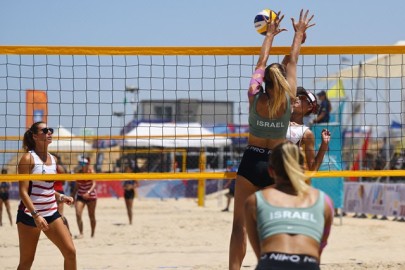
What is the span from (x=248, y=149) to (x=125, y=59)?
2.04 m

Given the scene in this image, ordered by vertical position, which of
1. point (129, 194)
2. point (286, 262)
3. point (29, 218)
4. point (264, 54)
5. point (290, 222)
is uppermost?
point (264, 54)

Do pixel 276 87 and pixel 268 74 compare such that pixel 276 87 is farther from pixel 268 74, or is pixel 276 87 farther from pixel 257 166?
pixel 257 166

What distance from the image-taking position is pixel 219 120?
39781 millimetres

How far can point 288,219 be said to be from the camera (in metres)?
3.78

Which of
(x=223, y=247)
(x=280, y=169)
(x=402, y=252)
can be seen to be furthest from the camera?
(x=223, y=247)

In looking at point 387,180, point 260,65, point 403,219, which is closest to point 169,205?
point 387,180

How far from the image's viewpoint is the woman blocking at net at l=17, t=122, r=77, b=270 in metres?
6.44

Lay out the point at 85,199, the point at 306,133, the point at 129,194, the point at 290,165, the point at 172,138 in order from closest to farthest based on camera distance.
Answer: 1. the point at 290,165
2. the point at 306,133
3. the point at 85,199
4. the point at 172,138
5. the point at 129,194

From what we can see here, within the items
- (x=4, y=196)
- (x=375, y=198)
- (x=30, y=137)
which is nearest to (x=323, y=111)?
(x=375, y=198)

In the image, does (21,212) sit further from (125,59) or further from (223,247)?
(223,247)
